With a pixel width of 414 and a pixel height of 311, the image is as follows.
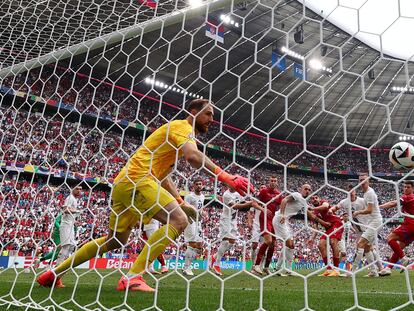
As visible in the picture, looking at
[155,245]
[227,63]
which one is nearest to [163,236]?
[155,245]

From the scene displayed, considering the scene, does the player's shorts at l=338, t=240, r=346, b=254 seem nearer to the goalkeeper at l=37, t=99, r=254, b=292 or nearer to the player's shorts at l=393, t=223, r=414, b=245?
the player's shorts at l=393, t=223, r=414, b=245

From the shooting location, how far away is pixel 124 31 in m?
3.24

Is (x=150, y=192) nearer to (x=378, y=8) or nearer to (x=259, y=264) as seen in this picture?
(x=378, y=8)

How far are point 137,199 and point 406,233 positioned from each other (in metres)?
4.31

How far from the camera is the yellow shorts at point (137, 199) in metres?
2.56

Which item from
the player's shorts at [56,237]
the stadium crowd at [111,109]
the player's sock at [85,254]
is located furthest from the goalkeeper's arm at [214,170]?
the player's shorts at [56,237]

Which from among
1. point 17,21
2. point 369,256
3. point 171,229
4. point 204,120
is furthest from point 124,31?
point 369,256

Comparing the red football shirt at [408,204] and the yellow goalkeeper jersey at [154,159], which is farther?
the red football shirt at [408,204]

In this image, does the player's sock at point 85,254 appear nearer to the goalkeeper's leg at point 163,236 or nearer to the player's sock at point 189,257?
the goalkeeper's leg at point 163,236

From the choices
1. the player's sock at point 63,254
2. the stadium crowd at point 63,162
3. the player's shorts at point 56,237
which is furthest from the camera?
the player's shorts at point 56,237

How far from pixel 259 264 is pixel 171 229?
4.39 meters

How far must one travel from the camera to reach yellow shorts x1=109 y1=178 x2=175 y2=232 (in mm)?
2561

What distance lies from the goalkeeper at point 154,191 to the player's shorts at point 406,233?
374 centimetres

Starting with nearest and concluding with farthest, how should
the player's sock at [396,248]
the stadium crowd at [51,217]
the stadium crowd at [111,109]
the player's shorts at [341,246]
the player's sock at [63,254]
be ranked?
the stadium crowd at [111,109]
the stadium crowd at [51,217]
the player's sock at [396,248]
the player's sock at [63,254]
the player's shorts at [341,246]
